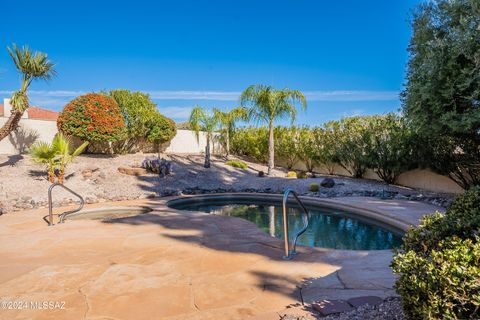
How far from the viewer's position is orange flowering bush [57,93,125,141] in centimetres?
1577

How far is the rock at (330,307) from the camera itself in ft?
9.13

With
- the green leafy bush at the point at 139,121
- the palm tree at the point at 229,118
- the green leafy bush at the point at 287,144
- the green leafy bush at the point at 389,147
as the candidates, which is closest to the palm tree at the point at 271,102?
the green leafy bush at the point at 287,144

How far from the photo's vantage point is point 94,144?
59.2 feet

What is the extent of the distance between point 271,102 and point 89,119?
933cm

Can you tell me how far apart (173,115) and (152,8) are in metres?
7.55

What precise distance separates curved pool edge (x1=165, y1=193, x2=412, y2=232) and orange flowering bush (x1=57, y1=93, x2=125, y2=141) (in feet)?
25.1

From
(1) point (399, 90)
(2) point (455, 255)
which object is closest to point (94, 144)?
(1) point (399, 90)

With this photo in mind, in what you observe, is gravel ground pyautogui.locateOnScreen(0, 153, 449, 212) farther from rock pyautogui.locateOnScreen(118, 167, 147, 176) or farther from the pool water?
the pool water

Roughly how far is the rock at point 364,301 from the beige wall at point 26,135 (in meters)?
17.6

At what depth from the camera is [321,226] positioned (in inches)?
304

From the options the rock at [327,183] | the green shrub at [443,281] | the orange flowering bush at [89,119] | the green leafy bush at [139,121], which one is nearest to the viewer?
the green shrub at [443,281]

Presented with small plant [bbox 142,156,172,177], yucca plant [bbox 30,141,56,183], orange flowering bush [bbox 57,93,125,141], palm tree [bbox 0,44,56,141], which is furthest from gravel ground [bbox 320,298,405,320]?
orange flowering bush [bbox 57,93,125,141]

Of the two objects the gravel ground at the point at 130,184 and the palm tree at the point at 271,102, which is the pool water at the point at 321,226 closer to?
the gravel ground at the point at 130,184

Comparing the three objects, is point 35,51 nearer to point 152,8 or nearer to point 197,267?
point 152,8
